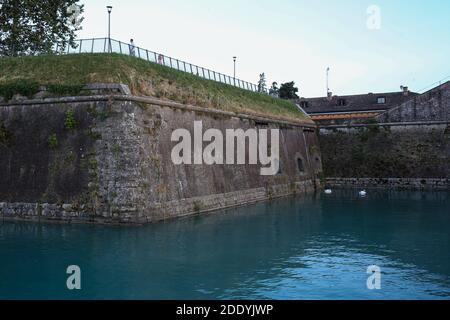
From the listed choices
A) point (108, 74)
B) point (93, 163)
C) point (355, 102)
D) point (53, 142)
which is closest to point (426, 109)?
point (355, 102)

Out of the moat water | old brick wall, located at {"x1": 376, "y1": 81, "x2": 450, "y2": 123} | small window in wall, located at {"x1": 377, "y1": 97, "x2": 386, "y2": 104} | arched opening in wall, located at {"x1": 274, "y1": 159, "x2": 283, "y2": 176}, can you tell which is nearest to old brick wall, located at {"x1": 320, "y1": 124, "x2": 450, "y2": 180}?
old brick wall, located at {"x1": 376, "y1": 81, "x2": 450, "y2": 123}

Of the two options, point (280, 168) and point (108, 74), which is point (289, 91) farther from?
point (108, 74)

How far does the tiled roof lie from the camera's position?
204 feet

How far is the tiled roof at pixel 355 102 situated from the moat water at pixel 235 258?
37.5 meters

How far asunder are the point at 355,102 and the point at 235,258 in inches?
2041

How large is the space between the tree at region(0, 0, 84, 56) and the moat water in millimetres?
28168

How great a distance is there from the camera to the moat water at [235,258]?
42.0 ft

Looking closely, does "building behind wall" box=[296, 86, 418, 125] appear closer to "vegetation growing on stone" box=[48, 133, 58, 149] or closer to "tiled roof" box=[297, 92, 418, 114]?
"tiled roof" box=[297, 92, 418, 114]

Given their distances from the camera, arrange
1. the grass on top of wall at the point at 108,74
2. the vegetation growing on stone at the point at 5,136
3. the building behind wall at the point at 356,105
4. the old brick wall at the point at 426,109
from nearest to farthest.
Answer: the grass on top of wall at the point at 108,74, the vegetation growing on stone at the point at 5,136, the old brick wall at the point at 426,109, the building behind wall at the point at 356,105

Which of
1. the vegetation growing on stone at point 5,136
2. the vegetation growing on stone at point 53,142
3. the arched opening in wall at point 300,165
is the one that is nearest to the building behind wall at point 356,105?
the arched opening in wall at point 300,165

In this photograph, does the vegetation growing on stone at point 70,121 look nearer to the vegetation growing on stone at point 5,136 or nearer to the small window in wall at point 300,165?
the vegetation growing on stone at point 5,136

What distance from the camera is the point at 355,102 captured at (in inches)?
2537
